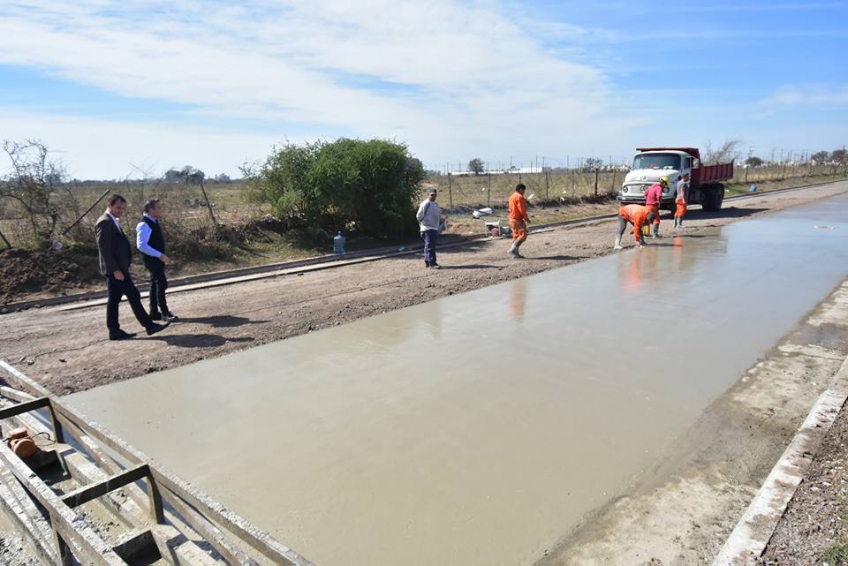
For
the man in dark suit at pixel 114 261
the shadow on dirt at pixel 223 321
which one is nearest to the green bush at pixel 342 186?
the shadow on dirt at pixel 223 321

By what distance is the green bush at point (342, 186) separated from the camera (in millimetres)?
14336

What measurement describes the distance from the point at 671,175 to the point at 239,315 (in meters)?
17.2

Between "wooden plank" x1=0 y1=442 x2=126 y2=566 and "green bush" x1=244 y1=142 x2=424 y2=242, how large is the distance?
442 inches

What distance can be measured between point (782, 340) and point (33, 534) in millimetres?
7201

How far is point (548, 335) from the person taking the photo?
6852 mm

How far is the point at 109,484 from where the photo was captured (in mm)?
3414

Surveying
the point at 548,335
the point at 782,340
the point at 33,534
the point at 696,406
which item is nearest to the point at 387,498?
the point at 33,534

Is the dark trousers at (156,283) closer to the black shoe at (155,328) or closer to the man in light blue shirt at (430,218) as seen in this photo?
the black shoe at (155,328)

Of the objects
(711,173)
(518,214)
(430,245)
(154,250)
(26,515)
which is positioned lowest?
(26,515)

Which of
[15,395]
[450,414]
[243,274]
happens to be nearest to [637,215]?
[243,274]

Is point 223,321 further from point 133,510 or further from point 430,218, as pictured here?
point 430,218

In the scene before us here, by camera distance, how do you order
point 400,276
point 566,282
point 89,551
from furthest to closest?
point 400,276 < point 566,282 < point 89,551

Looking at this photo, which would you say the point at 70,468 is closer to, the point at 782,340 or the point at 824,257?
the point at 782,340

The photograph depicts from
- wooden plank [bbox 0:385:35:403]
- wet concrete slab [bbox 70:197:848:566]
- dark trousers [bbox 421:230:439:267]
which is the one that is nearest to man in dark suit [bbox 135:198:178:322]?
wet concrete slab [bbox 70:197:848:566]
